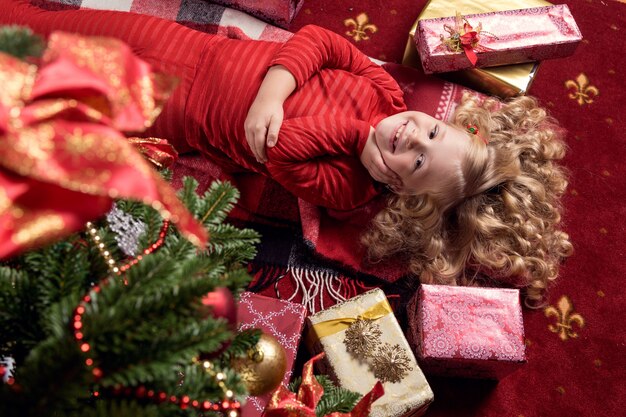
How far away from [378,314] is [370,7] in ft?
3.08

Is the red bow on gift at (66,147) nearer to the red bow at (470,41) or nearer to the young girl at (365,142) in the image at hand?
the young girl at (365,142)

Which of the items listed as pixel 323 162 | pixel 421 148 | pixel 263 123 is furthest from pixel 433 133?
pixel 263 123

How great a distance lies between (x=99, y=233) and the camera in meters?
0.53

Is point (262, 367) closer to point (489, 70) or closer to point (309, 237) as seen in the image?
point (309, 237)

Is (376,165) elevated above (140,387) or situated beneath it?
situated beneath

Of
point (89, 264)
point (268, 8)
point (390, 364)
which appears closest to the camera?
point (89, 264)

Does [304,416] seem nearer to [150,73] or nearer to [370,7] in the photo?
[150,73]

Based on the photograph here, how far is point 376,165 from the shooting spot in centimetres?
111

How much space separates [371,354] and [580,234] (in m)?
0.72

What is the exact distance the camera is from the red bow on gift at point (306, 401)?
70 centimetres

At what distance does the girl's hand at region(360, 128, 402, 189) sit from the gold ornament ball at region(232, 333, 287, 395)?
0.54 meters

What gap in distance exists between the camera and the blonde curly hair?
1181mm

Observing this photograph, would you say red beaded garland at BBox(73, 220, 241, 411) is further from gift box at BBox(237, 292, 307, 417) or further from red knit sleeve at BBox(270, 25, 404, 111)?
red knit sleeve at BBox(270, 25, 404, 111)

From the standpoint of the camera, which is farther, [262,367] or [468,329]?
[468,329]
